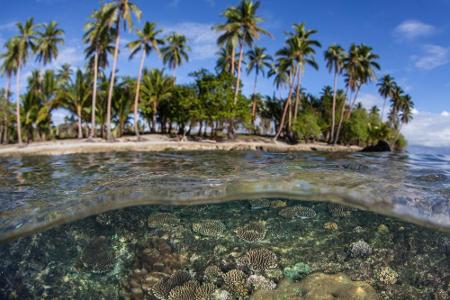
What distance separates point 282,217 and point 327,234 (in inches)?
42.8

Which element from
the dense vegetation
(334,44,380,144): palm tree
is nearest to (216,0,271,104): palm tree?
the dense vegetation

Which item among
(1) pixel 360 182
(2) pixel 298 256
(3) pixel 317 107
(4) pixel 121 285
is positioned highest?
(3) pixel 317 107

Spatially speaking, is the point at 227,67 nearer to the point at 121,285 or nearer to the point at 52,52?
the point at 52,52

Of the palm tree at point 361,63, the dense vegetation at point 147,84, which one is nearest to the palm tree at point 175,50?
the dense vegetation at point 147,84

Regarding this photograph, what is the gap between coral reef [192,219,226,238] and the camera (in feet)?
23.1

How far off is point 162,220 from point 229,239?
168cm

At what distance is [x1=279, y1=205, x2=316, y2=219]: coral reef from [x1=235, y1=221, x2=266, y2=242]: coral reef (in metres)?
0.78

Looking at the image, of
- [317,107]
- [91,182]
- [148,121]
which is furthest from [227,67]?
[91,182]

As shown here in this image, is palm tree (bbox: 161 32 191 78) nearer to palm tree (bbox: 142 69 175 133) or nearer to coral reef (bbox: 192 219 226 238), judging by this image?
palm tree (bbox: 142 69 175 133)

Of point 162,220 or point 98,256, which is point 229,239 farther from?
point 98,256

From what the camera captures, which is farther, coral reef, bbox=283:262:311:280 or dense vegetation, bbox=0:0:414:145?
dense vegetation, bbox=0:0:414:145

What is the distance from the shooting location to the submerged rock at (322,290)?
5457 millimetres

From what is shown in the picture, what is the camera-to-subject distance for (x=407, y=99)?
82.4 metres

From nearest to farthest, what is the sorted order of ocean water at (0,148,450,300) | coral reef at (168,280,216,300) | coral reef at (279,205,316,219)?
1. coral reef at (168,280,216,300)
2. ocean water at (0,148,450,300)
3. coral reef at (279,205,316,219)
